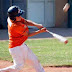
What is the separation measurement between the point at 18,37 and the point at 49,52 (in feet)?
14.3

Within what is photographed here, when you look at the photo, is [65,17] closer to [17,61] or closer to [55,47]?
[55,47]

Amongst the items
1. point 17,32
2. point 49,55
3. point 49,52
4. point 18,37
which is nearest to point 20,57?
point 18,37

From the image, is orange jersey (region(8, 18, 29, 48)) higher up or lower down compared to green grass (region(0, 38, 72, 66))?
higher up

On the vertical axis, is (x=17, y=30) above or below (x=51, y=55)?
above

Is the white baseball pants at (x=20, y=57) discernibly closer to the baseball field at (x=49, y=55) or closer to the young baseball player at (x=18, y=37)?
the young baseball player at (x=18, y=37)

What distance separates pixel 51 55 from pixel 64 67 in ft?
5.32

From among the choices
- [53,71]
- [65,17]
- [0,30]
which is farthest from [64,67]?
[65,17]

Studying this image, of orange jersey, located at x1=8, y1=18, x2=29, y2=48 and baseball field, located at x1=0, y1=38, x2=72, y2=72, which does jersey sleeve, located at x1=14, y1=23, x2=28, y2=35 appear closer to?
orange jersey, located at x1=8, y1=18, x2=29, y2=48

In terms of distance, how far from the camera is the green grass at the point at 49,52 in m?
9.58

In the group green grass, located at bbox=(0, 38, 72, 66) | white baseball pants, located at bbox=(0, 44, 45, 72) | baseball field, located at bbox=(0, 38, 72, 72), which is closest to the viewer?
white baseball pants, located at bbox=(0, 44, 45, 72)

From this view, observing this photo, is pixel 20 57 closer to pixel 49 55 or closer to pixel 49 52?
pixel 49 55

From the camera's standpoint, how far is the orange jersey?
6.62m

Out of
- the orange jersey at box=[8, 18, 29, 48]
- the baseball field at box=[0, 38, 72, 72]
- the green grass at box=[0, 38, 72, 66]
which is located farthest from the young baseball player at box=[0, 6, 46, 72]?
the green grass at box=[0, 38, 72, 66]

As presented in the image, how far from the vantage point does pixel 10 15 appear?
21.9ft
